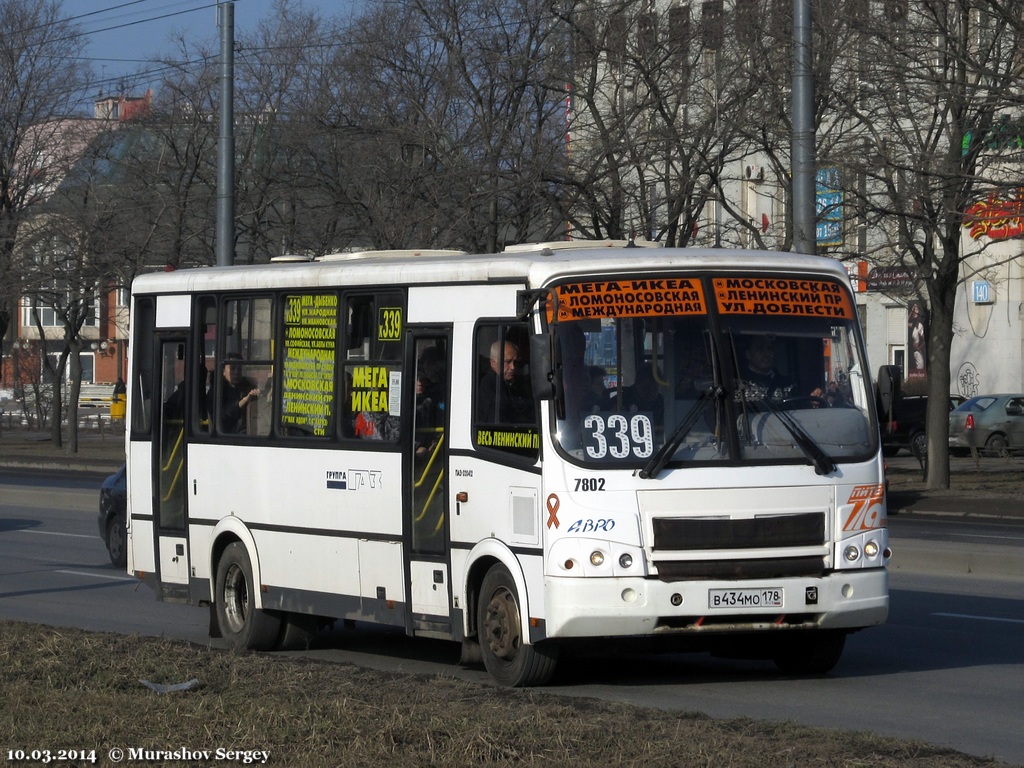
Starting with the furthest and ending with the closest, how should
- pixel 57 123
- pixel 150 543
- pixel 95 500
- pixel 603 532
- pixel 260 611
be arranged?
pixel 57 123 → pixel 95 500 → pixel 150 543 → pixel 260 611 → pixel 603 532

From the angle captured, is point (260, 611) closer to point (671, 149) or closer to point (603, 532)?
point (603, 532)

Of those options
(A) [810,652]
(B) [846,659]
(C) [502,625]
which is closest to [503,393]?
(C) [502,625]

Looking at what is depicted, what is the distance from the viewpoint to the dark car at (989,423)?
37781mm

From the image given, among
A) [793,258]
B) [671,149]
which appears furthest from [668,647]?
[671,149]

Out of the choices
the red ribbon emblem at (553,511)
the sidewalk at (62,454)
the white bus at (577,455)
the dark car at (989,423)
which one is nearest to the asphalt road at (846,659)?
the white bus at (577,455)

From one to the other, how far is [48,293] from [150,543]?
28.1 meters

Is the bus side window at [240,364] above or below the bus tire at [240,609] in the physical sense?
above

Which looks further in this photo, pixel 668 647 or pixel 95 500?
pixel 95 500

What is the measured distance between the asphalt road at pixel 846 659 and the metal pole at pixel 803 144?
3456mm

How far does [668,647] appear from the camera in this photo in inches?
385

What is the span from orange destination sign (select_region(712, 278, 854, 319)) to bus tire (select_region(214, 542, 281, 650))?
4.05 m

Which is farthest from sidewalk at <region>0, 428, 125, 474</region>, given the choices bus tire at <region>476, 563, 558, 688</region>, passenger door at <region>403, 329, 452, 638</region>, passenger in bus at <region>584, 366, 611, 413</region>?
passenger in bus at <region>584, 366, 611, 413</region>

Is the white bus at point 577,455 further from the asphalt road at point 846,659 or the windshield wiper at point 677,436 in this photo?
the asphalt road at point 846,659

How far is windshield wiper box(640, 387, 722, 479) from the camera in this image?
9242mm
